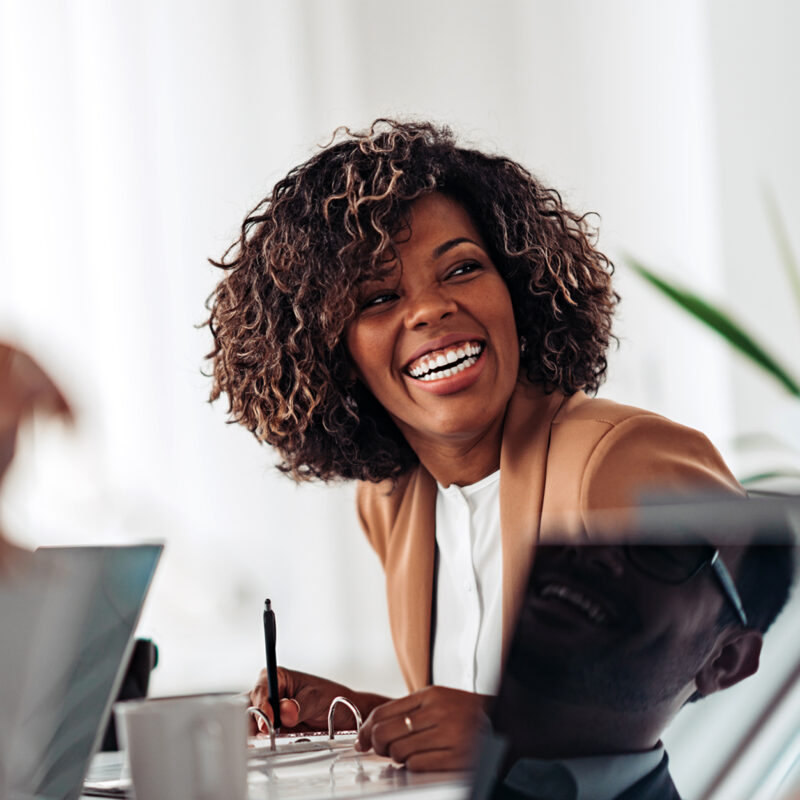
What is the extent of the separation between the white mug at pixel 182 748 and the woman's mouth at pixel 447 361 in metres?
0.78

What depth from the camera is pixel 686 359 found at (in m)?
3.44

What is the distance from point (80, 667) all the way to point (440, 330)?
2.46ft

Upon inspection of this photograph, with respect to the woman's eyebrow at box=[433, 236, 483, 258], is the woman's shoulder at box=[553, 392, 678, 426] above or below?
below

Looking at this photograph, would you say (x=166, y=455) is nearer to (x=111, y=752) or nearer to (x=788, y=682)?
(x=111, y=752)

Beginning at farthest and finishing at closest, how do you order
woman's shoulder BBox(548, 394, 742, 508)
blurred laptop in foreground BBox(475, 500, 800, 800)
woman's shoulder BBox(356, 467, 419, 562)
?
woman's shoulder BBox(356, 467, 419, 562) < woman's shoulder BBox(548, 394, 742, 508) < blurred laptop in foreground BBox(475, 500, 800, 800)

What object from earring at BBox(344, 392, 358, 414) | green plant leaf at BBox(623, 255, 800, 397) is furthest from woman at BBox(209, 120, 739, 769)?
green plant leaf at BBox(623, 255, 800, 397)

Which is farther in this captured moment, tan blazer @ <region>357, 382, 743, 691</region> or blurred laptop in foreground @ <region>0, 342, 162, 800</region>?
tan blazer @ <region>357, 382, 743, 691</region>

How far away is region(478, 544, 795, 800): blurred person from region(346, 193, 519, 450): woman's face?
2.84ft

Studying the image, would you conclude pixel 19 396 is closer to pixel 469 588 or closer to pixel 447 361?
pixel 447 361

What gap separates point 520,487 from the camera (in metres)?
1.38

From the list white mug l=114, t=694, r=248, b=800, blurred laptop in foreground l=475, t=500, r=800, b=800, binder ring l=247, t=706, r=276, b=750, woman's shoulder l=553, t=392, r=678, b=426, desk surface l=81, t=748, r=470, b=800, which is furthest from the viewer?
woman's shoulder l=553, t=392, r=678, b=426

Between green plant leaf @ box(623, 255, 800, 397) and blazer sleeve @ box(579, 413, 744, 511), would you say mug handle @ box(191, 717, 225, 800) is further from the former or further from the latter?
green plant leaf @ box(623, 255, 800, 397)

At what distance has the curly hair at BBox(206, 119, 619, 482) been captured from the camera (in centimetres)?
144

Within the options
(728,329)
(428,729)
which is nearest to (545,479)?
(428,729)
